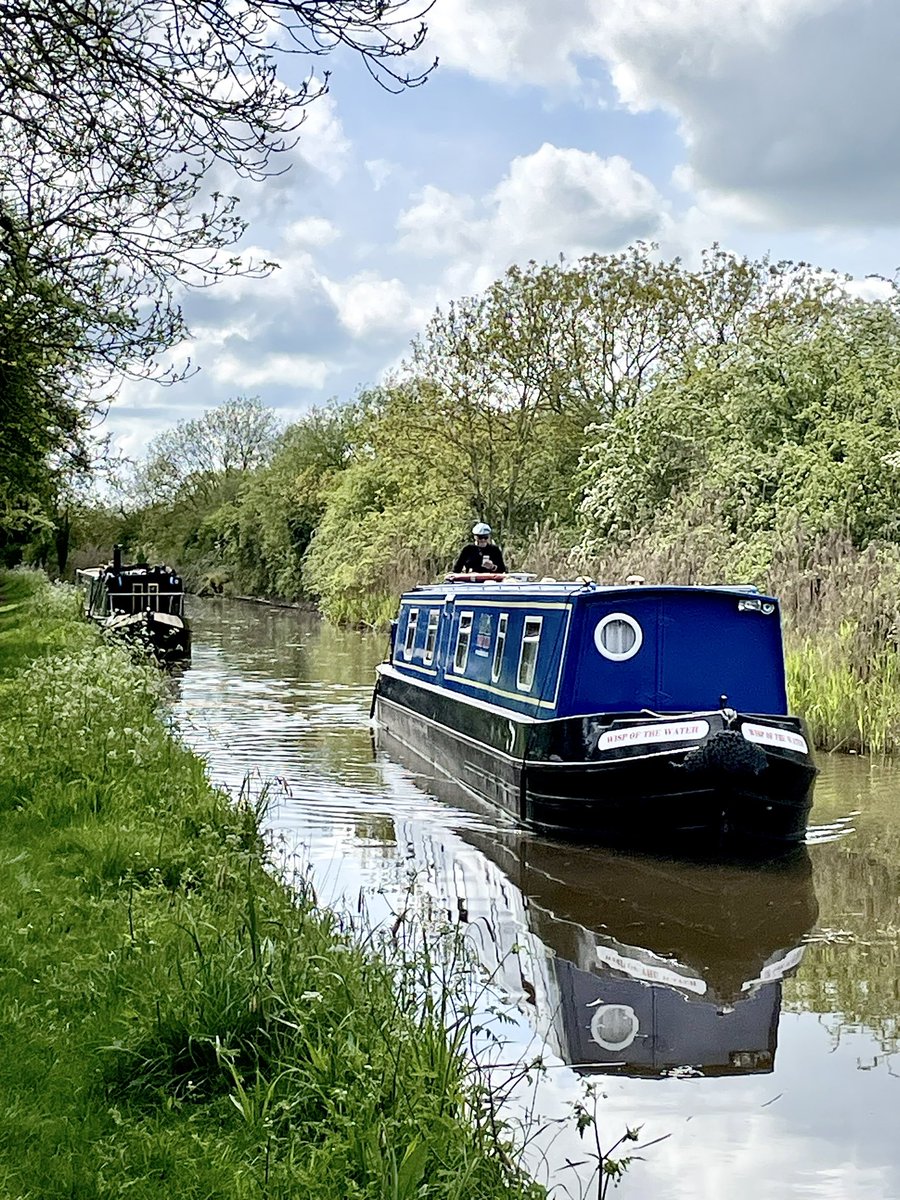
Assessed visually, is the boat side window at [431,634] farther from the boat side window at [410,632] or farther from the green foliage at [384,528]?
the green foliage at [384,528]

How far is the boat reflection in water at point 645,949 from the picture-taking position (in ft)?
20.1

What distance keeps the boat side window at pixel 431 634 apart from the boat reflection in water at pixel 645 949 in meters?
4.96

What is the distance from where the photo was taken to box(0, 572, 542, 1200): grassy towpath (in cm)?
347

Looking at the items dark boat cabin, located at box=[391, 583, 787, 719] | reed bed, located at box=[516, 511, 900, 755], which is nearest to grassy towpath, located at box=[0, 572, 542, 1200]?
dark boat cabin, located at box=[391, 583, 787, 719]

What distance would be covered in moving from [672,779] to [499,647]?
3.23 m

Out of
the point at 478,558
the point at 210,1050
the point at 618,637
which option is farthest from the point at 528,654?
the point at 210,1050

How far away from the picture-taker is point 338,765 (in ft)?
46.2

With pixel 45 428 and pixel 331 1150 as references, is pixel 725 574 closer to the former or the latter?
pixel 45 428

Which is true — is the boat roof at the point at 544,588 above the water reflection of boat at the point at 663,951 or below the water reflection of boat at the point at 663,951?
above

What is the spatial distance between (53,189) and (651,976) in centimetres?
610

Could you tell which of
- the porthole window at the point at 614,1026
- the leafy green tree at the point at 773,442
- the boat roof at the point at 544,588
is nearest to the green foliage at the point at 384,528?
the leafy green tree at the point at 773,442

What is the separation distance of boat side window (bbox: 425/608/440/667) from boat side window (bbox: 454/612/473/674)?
117cm

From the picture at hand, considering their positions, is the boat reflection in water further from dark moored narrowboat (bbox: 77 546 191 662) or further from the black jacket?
dark moored narrowboat (bbox: 77 546 191 662)

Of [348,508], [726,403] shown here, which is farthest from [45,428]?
[348,508]
